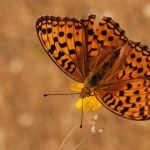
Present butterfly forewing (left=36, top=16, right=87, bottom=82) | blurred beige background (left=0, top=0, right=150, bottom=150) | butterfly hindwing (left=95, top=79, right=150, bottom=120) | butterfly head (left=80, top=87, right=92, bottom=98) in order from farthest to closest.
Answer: blurred beige background (left=0, top=0, right=150, bottom=150) < butterfly forewing (left=36, top=16, right=87, bottom=82) < butterfly head (left=80, top=87, right=92, bottom=98) < butterfly hindwing (left=95, top=79, right=150, bottom=120)

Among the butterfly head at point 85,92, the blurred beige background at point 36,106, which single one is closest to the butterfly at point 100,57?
the butterfly head at point 85,92

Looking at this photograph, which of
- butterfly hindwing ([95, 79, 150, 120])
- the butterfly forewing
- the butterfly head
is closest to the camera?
butterfly hindwing ([95, 79, 150, 120])

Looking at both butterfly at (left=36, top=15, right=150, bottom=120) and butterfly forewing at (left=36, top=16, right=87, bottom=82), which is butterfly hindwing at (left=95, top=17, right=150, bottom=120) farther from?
butterfly forewing at (left=36, top=16, right=87, bottom=82)

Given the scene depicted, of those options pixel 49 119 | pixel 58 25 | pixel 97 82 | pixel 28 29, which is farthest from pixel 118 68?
pixel 28 29

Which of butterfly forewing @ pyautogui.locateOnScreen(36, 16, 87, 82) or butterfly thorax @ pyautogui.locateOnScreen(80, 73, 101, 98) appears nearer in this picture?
butterfly thorax @ pyautogui.locateOnScreen(80, 73, 101, 98)

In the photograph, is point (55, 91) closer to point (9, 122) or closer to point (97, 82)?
point (9, 122)

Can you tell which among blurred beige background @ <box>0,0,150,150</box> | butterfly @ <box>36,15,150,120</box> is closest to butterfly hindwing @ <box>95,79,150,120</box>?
butterfly @ <box>36,15,150,120</box>

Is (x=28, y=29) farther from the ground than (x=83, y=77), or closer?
farther from the ground

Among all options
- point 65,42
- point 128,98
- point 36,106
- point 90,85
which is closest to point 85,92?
point 90,85
